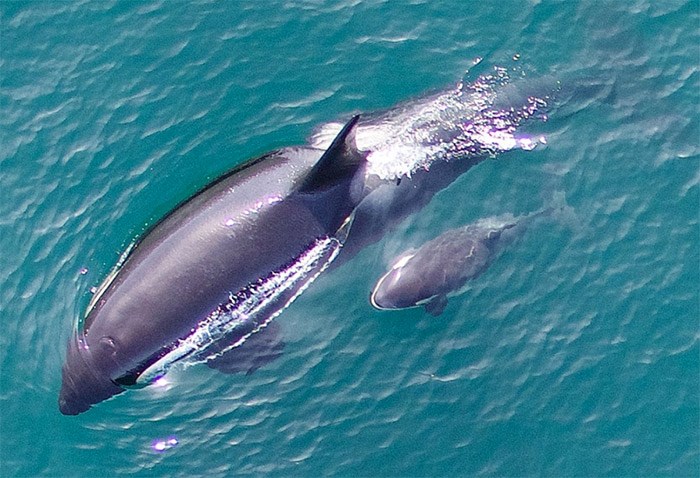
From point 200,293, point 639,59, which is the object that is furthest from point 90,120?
point 639,59

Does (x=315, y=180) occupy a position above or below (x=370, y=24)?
below

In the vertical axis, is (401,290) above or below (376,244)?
below

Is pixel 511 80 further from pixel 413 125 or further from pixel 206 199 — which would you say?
pixel 206 199

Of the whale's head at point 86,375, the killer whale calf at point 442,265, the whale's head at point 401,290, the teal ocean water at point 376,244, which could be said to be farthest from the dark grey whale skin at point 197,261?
the killer whale calf at point 442,265

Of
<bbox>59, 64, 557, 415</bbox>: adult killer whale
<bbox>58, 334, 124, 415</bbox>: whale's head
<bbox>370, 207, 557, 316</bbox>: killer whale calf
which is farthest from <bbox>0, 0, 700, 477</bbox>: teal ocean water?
<bbox>59, 64, 557, 415</bbox>: adult killer whale

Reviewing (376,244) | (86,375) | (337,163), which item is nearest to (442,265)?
(376,244)

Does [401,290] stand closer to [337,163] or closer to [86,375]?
[337,163]

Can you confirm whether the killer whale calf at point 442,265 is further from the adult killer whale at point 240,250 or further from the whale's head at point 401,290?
the adult killer whale at point 240,250

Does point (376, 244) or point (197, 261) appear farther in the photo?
point (376, 244)
